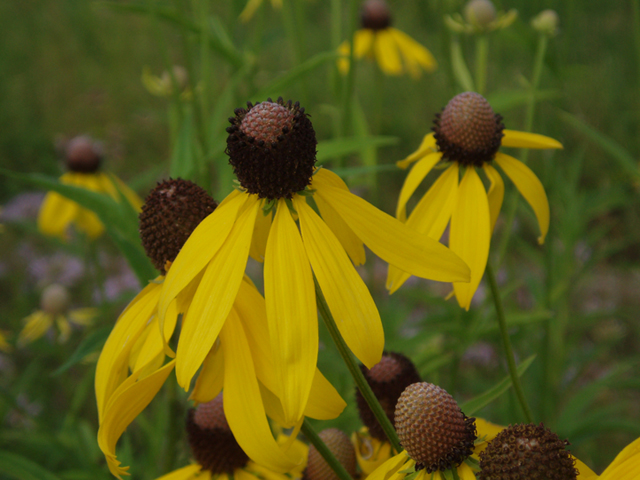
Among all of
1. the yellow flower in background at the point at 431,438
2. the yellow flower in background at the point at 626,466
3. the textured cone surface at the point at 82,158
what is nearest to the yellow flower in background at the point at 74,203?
the textured cone surface at the point at 82,158

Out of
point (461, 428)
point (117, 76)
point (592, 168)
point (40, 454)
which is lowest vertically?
point (40, 454)

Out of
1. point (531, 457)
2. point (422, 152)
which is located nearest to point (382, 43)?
point (422, 152)

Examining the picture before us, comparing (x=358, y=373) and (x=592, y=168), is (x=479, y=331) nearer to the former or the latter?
(x=358, y=373)

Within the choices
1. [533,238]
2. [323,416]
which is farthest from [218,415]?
[533,238]

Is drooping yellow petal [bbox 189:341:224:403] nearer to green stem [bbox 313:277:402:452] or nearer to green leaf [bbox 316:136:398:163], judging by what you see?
green stem [bbox 313:277:402:452]

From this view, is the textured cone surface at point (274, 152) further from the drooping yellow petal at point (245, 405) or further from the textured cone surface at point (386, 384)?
the textured cone surface at point (386, 384)

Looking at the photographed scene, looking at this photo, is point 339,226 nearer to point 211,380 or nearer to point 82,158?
point 211,380
